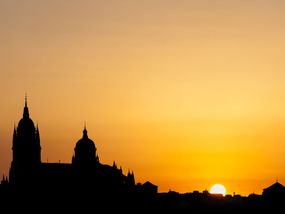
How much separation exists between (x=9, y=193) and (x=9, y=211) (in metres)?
4.78

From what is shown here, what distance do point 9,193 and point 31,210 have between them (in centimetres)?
539

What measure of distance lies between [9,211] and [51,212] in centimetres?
846

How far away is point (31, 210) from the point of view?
198500mm

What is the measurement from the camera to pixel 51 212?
19938 centimetres

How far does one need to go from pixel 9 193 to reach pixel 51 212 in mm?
8814

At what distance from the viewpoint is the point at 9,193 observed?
7844 inches

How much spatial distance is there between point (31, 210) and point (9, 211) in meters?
4.79

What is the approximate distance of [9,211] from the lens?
195625 millimetres
